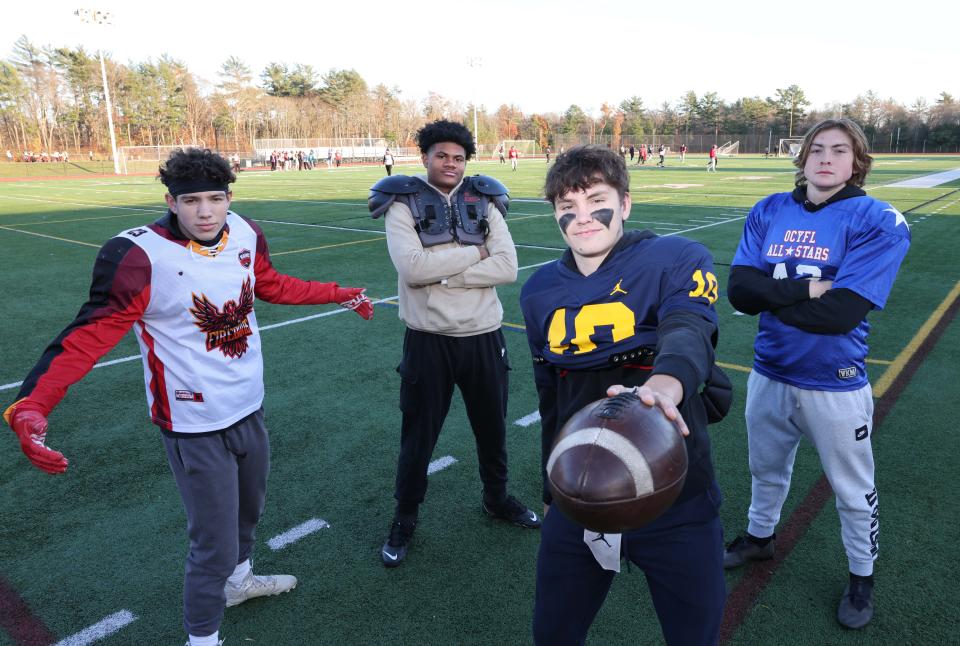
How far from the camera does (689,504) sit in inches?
81.5

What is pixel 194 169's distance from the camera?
2.76 m

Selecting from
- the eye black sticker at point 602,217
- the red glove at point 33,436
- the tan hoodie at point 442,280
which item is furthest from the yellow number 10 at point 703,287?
the red glove at point 33,436

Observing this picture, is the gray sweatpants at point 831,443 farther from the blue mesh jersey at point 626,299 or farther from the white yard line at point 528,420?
the white yard line at point 528,420

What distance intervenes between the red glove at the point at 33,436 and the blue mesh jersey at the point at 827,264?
3125 mm

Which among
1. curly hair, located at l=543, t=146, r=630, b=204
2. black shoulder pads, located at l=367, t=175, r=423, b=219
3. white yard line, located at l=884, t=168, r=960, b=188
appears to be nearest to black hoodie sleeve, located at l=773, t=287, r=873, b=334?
curly hair, located at l=543, t=146, r=630, b=204

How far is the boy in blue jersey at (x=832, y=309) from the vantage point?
9.70 feet

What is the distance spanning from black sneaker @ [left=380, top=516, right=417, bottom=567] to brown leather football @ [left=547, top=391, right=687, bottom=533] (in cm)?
225

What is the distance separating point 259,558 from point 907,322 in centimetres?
801

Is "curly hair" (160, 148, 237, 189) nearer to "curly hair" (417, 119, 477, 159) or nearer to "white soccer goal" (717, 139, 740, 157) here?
"curly hair" (417, 119, 477, 159)

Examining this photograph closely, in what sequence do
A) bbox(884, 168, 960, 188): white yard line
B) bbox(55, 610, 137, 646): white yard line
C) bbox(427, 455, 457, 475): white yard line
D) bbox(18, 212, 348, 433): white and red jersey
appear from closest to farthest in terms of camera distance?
bbox(18, 212, 348, 433): white and red jersey → bbox(55, 610, 137, 646): white yard line → bbox(427, 455, 457, 475): white yard line → bbox(884, 168, 960, 188): white yard line

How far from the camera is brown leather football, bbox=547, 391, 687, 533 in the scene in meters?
1.59

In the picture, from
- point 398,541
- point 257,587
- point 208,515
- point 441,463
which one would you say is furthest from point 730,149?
point 208,515

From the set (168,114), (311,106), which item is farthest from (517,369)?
(311,106)

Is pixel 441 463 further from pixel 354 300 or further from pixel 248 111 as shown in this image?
pixel 248 111
